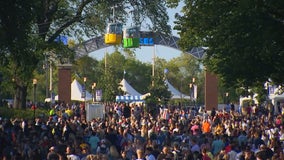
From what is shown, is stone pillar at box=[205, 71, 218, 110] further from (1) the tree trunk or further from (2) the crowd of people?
(2) the crowd of people

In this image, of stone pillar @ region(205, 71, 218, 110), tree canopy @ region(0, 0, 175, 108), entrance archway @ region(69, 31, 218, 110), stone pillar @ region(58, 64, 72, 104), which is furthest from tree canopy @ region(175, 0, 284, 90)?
stone pillar @ region(58, 64, 72, 104)

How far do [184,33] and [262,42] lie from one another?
8397 millimetres

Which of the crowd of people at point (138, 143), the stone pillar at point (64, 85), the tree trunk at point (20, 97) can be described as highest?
the stone pillar at point (64, 85)

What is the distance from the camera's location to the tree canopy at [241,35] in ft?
119

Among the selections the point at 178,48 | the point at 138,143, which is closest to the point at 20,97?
the point at 138,143

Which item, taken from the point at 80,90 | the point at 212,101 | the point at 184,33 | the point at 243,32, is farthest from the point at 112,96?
the point at 243,32

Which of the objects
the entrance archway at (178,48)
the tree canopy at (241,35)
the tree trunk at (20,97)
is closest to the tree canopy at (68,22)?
the tree trunk at (20,97)

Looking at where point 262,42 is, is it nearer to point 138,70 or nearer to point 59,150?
point 59,150

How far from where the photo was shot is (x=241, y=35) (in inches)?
1476

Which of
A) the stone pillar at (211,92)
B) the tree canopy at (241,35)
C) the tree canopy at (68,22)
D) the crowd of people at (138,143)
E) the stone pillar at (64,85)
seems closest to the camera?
the crowd of people at (138,143)

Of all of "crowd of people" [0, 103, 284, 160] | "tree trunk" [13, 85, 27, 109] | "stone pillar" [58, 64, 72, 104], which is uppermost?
"stone pillar" [58, 64, 72, 104]

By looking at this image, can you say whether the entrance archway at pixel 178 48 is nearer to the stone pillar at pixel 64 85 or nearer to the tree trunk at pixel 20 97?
the stone pillar at pixel 64 85

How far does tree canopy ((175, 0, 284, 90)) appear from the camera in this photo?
3641 cm

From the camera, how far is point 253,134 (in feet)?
107
